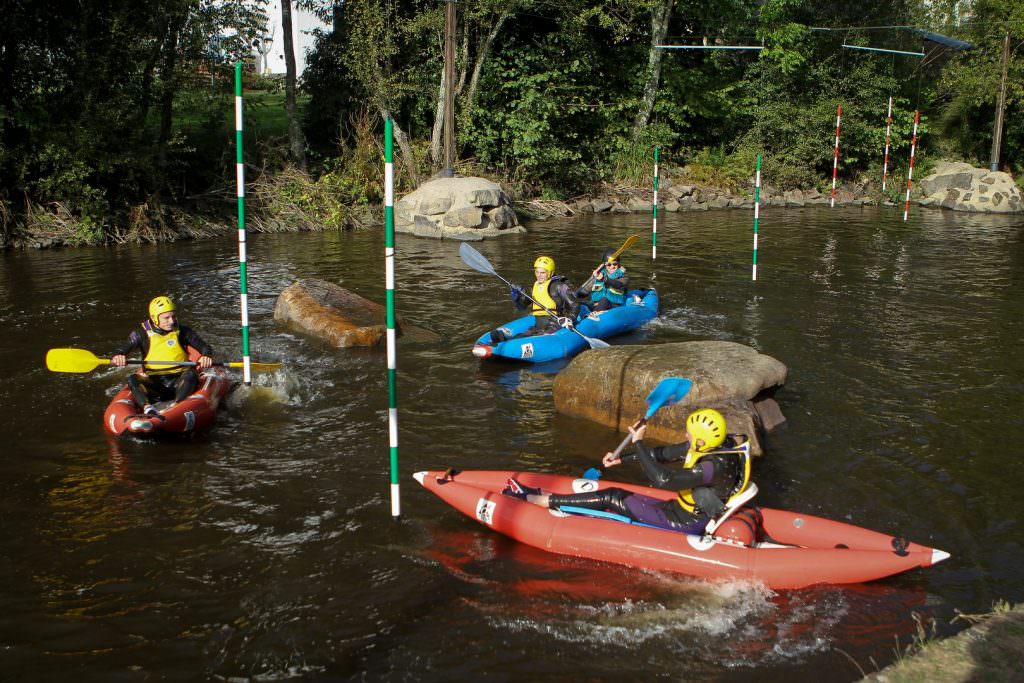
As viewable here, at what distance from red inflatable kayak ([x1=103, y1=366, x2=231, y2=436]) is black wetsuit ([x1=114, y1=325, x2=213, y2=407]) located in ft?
0.28

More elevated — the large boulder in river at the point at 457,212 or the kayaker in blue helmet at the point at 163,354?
the large boulder in river at the point at 457,212

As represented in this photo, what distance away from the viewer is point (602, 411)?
7.11 metres

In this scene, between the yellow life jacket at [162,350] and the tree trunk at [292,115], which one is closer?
the yellow life jacket at [162,350]

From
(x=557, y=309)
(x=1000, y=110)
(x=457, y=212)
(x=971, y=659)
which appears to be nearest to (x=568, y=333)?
(x=557, y=309)

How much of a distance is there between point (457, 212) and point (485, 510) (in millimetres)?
12387

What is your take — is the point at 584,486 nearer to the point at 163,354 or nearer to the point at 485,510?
the point at 485,510

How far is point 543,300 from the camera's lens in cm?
933

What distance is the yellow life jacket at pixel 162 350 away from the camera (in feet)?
23.0

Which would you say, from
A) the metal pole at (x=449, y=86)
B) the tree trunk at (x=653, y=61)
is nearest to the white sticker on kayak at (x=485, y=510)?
the metal pole at (x=449, y=86)

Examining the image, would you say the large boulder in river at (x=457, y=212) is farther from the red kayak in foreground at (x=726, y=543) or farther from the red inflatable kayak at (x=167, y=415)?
the red kayak in foreground at (x=726, y=543)

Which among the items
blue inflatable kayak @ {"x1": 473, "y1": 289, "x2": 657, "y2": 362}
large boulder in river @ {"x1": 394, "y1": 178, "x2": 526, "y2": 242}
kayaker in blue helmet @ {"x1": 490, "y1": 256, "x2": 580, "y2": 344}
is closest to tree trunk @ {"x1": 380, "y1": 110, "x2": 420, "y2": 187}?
large boulder in river @ {"x1": 394, "y1": 178, "x2": 526, "y2": 242}

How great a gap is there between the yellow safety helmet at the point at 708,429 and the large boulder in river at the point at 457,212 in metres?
12.1

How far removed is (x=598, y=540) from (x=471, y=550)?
0.73 m

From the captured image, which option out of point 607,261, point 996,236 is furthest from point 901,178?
point 607,261
